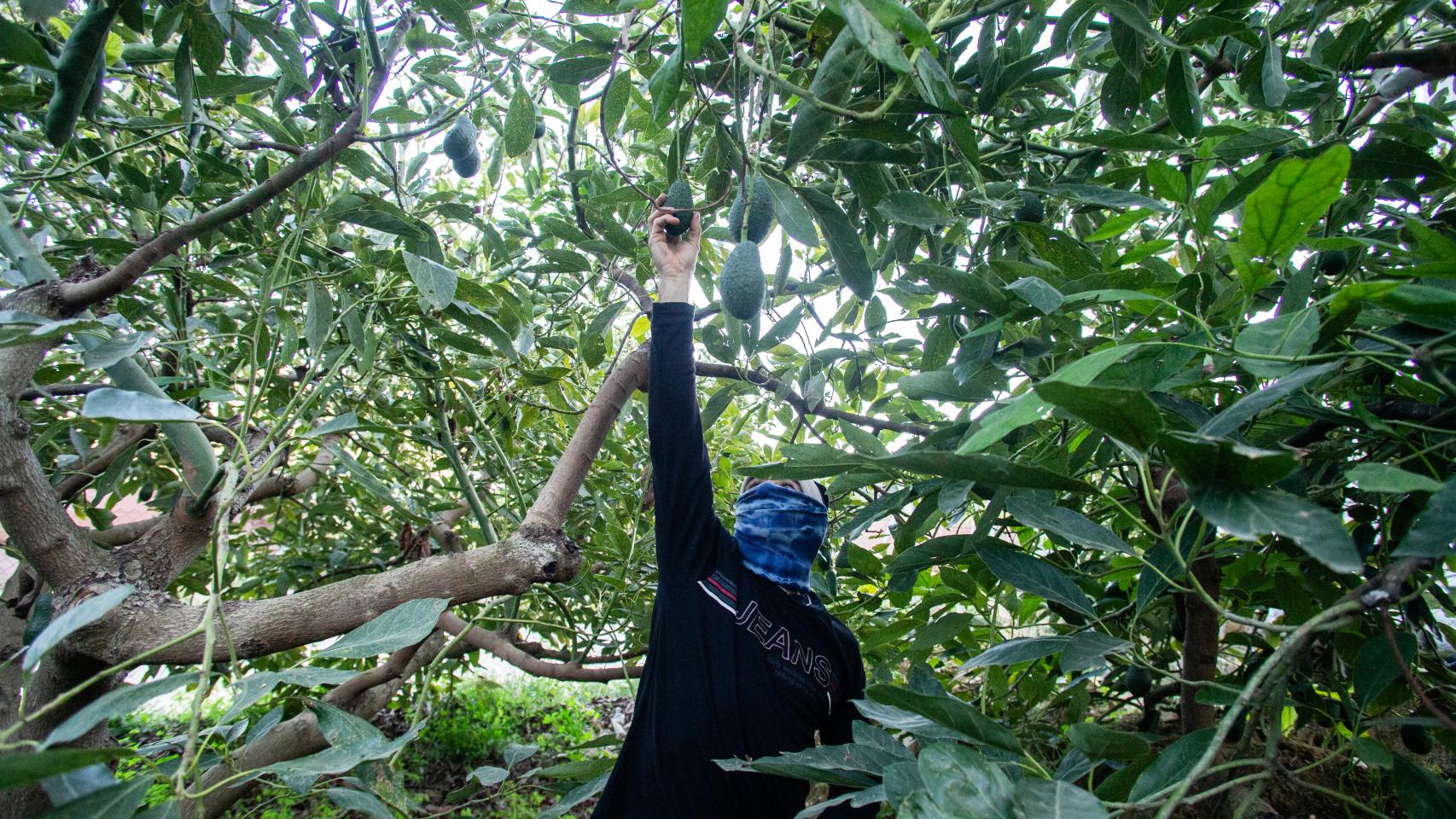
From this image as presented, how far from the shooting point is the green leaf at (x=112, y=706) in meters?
0.42

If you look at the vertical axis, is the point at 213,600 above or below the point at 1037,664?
above

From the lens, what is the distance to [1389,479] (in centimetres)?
44

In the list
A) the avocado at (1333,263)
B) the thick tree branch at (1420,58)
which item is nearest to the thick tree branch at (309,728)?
the avocado at (1333,263)

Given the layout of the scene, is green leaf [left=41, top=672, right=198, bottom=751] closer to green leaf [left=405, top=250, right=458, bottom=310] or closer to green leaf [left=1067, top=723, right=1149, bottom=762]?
green leaf [left=405, top=250, right=458, bottom=310]

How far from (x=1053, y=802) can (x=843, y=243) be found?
629 millimetres

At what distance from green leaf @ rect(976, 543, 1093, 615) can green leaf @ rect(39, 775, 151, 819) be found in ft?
2.54

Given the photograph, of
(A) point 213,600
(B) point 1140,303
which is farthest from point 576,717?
(B) point 1140,303

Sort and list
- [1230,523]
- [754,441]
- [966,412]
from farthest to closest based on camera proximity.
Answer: [754,441]
[966,412]
[1230,523]

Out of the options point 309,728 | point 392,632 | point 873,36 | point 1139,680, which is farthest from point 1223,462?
point 309,728

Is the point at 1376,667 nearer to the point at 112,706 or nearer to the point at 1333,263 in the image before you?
the point at 1333,263

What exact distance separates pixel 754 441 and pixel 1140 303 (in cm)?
180

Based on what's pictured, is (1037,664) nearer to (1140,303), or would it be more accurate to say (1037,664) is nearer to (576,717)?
(1140,303)

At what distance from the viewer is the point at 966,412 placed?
3.34 ft

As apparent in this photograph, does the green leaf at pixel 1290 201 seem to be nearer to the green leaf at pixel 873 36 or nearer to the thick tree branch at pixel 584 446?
the green leaf at pixel 873 36
